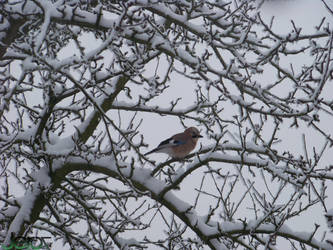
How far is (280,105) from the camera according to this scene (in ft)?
18.1

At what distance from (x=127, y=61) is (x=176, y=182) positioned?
5.25ft

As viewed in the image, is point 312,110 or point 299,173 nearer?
point 312,110

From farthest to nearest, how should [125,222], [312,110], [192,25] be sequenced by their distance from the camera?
[125,222] < [192,25] < [312,110]

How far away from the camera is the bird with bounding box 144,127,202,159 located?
885 cm

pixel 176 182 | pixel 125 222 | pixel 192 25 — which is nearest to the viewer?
pixel 176 182

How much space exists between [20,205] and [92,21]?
3008mm

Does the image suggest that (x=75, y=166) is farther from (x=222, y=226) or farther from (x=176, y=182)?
(x=222, y=226)

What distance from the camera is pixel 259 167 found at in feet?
17.5

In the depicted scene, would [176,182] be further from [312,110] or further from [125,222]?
[312,110]

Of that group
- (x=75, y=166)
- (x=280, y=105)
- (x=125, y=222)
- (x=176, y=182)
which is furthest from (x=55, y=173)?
(x=280, y=105)

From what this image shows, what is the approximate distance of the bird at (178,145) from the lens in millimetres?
8852

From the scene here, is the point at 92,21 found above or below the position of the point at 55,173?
above

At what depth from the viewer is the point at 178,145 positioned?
29.2ft

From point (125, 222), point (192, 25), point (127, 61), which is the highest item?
point (192, 25)
